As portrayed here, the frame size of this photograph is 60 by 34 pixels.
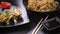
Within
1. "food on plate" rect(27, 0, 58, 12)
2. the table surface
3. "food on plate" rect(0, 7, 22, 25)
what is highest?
"food on plate" rect(27, 0, 58, 12)

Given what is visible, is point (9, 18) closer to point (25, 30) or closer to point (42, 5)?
point (25, 30)

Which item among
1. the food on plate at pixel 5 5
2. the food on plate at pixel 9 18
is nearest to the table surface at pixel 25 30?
the food on plate at pixel 9 18

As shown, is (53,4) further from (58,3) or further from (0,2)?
(0,2)

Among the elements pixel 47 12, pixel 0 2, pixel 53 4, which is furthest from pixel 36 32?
pixel 0 2

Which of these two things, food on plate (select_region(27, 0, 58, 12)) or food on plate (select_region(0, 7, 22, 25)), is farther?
food on plate (select_region(27, 0, 58, 12))

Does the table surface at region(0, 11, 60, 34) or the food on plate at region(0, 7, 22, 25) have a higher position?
the food on plate at region(0, 7, 22, 25)

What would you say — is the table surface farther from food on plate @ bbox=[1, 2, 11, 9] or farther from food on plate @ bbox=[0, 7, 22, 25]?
food on plate @ bbox=[1, 2, 11, 9]

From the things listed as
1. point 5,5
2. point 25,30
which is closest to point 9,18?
point 25,30

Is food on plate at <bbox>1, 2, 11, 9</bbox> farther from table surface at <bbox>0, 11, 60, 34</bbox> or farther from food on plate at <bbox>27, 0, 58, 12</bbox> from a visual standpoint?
table surface at <bbox>0, 11, 60, 34</bbox>

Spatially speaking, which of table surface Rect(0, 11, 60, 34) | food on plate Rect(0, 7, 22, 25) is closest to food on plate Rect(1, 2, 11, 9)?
food on plate Rect(0, 7, 22, 25)
